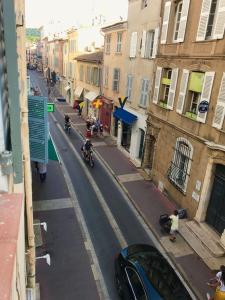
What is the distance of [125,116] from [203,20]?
973 cm

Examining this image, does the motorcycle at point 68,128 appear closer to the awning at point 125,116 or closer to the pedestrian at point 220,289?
the awning at point 125,116

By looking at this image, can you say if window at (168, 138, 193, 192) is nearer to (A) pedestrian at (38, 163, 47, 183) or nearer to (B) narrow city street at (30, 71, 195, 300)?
(B) narrow city street at (30, 71, 195, 300)

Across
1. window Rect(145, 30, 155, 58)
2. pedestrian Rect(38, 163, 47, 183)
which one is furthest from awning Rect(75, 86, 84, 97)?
pedestrian Rect(38, 163, 47, 183)

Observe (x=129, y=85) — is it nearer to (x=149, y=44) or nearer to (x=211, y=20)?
(x=149, y=44)

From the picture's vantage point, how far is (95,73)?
1141 inches

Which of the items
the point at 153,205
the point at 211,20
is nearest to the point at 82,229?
the point at 153,205

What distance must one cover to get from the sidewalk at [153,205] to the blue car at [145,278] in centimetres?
194

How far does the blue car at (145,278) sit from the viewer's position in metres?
7.52

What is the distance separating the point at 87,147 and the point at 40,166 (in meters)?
4.22

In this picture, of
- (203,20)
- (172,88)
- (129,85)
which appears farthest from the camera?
(129,85)

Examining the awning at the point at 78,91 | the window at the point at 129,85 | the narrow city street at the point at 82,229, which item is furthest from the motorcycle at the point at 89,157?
the awning at the point at 78,91

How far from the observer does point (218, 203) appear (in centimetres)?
1160

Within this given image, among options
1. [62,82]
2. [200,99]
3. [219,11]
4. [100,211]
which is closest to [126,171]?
[100,211]

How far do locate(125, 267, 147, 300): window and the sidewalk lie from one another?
275 centimetres
